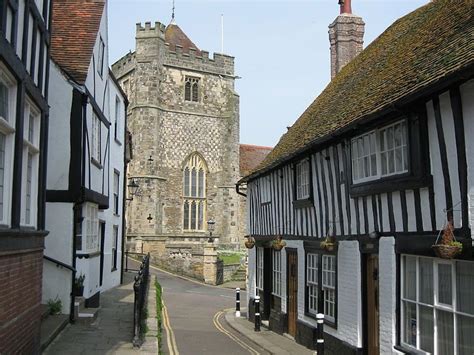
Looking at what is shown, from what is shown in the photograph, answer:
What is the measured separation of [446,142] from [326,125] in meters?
5.18

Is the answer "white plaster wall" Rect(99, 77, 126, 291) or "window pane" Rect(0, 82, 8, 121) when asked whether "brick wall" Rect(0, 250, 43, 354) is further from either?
"white plaster wall" Rect(99, 77, 126, 291)

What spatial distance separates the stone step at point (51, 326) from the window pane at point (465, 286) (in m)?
6.35

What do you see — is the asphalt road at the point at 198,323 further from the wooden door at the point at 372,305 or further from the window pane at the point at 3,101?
the window pane at the point at 3,101

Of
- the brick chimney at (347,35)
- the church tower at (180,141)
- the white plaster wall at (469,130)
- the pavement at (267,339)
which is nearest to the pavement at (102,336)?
the pavement at (267,339)

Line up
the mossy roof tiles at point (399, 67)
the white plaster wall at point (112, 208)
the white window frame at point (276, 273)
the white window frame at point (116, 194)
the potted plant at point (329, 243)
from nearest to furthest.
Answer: the mossy roof tiles at point (399, 67), the potted plant at point (329, 243), the white window frame at point (276, 273), the white plaster wall at point (112, 208), the white window frame at point (116, 194)

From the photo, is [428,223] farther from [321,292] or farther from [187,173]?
[187,173]

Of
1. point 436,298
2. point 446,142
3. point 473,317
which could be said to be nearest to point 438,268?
point 436,298

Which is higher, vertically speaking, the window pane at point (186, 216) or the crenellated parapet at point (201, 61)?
the crenellated parapet at point (201, 61)

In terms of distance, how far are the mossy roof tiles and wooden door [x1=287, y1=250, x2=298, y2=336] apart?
8.23 feet

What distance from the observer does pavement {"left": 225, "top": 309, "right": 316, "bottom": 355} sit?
12508 mm

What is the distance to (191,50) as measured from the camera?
47969 mm

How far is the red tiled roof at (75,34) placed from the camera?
12531 millimetres

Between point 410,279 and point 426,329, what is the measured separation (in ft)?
2.46

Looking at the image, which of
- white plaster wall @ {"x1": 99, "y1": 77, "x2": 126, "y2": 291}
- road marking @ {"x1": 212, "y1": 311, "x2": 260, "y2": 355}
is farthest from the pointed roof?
road marking @ {"x1": 212, "y1": 311, "x2": 260, "y2": 355}
